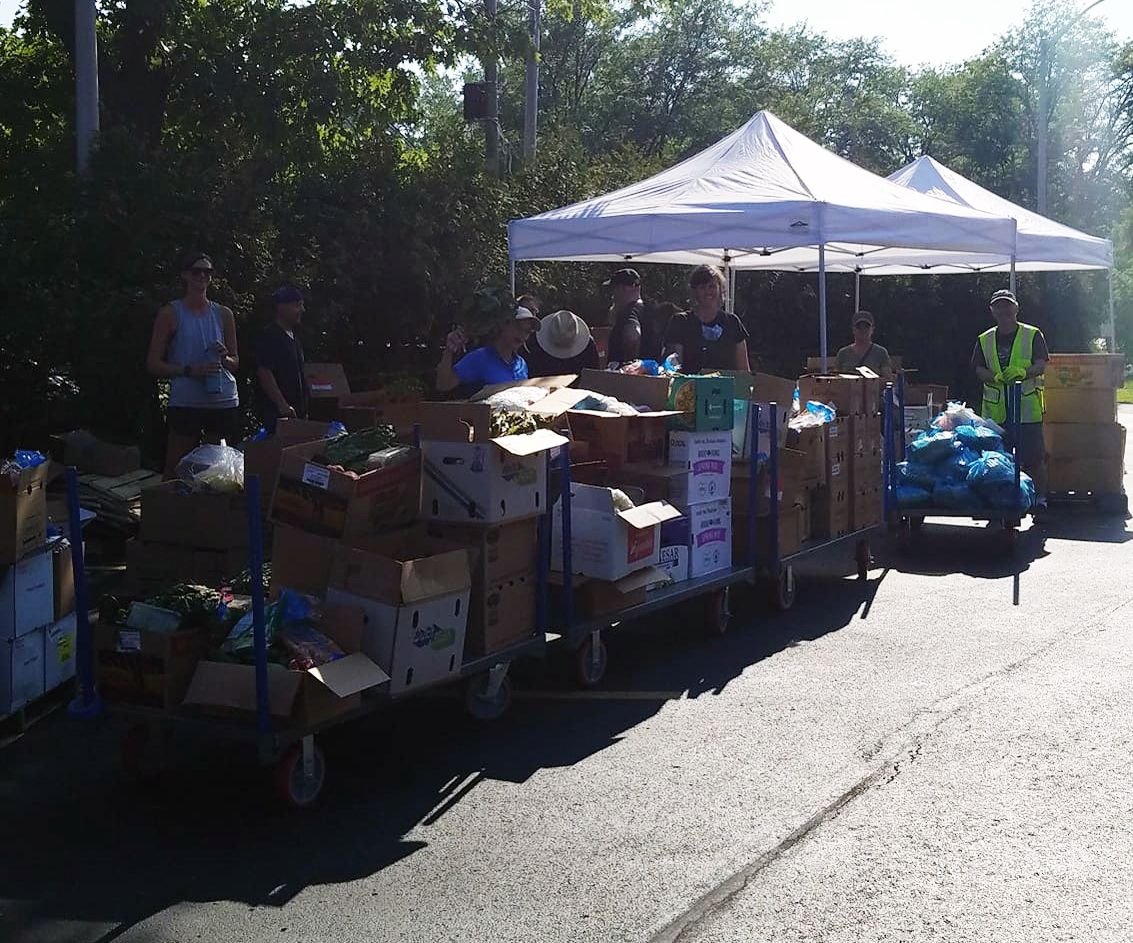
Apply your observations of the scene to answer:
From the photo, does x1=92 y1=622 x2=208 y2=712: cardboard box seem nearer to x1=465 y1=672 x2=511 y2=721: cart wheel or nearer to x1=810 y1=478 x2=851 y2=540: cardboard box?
x1=465 y1=672 x2=511 y2=721: cart wheel

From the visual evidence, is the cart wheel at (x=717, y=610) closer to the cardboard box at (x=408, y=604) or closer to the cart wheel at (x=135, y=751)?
the cardboard box at (x=408, y=604)

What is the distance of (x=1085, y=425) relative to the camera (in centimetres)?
1313

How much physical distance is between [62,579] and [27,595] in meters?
0.37

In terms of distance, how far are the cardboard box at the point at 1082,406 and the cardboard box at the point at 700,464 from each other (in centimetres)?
652

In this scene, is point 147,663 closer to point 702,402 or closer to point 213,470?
point 213,470

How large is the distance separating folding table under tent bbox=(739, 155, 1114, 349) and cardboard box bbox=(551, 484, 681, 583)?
9218mm

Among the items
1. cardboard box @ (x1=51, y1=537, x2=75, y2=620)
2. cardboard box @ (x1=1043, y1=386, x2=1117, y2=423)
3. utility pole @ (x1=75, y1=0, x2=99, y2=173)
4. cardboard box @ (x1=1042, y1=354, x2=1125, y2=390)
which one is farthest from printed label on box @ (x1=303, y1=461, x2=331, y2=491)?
cardboard box @ (x1=1043, y1=386, x2=1117, y2=423)

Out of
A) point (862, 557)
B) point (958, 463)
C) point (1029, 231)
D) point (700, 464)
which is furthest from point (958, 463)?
point (1029, 231)

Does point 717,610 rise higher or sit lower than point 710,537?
lower

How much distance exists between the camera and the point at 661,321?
12.5 metres

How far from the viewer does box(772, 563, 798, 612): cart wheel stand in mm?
8766

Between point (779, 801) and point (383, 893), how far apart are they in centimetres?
162

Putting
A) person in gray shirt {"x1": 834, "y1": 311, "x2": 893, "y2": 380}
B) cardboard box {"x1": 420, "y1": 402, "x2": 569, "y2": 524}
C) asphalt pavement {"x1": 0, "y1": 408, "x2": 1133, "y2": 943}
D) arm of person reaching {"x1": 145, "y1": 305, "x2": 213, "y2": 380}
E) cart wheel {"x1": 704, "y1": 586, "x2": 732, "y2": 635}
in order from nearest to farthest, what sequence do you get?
asphalt pavement {"x1": 0, "y1": 408, "x2": 1133, "y2": 943} → cardboard box {"x1": 420, "y1": 402, "x2": 569, "y2": 524} → cart wheel {"x1": 704, "y1": 586, "x2": 732, "y2": 635} → arm of person reaching {"x1": 145, "y1": 305, "x2": 213, "y2": 380} → person in gray shirt {"x1": 834, "y1": 311, "x2": 893, "y2": 380}

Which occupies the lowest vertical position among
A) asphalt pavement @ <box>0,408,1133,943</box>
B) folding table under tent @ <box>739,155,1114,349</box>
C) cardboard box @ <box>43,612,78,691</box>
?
asphalt pavement @ <box>0,408,1133,943</box>
